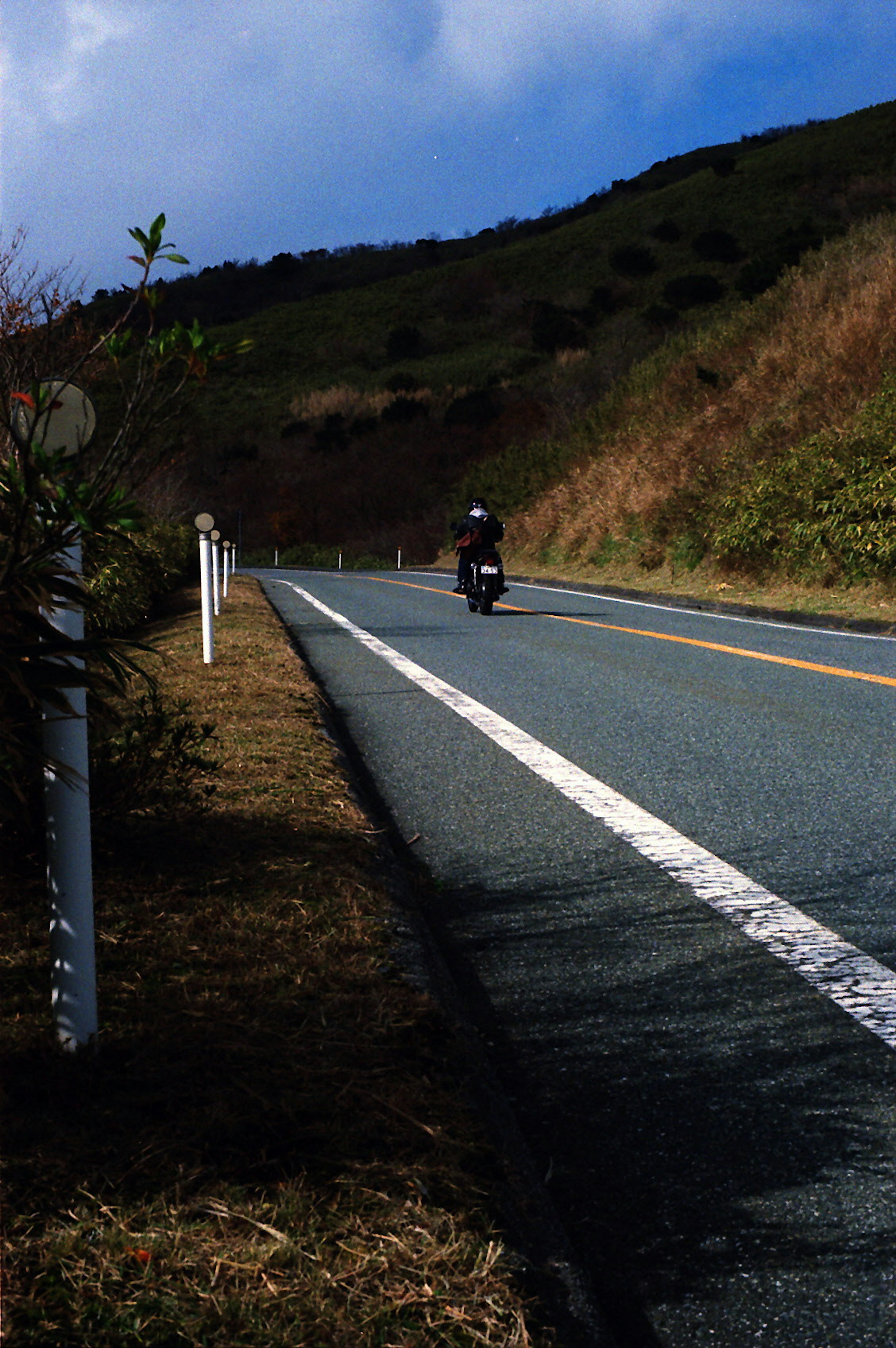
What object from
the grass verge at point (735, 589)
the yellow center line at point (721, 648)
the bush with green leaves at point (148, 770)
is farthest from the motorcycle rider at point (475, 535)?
the bush with green leaves at point (148, 770)

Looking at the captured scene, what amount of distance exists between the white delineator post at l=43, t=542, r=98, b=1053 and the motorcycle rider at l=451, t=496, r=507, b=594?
14.2 meters

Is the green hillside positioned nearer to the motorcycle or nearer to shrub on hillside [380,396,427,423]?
shrub on hillside [380,396,427,423]

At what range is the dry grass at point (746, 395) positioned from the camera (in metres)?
24.9

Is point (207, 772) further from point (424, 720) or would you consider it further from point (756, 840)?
point (424, 720)

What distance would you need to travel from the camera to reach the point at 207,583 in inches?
379

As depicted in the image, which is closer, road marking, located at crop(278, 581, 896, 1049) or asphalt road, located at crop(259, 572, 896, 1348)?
asphalt road, located at crop(259, 572, 896, 1348)

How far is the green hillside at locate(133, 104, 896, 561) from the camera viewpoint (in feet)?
205

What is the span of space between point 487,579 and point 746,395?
14.6 metres

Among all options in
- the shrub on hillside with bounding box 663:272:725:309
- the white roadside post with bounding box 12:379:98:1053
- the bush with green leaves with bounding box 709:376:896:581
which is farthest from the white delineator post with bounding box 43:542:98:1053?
the shrub on hillside with bounding box 663:272:725:309

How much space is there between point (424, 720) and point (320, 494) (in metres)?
61.2

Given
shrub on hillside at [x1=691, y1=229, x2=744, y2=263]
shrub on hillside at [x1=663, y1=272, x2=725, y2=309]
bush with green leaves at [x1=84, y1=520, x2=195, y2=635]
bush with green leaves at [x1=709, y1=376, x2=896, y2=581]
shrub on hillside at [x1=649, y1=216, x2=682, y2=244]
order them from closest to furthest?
bush with green leaves at [x1=84, y1=520, x2=195, y2=635], bush with green leaves at [x1=709, y1=376, x2=896, y2=581], shrub on hillside at [x1=663, y1=272, x2=725, y2=309], shrub on hillside at [x1=691, y1=229, x2=744, y2=263], shrub on hillside at [x1=649, y1=216, x2=682, y2=244]

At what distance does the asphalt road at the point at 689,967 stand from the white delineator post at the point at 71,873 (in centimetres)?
100

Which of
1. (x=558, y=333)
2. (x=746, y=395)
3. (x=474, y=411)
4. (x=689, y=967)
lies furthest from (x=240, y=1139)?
(x=558, y=333)

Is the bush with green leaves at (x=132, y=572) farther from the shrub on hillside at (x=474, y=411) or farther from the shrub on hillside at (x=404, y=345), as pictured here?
the shrub on hillside at (x=404, y=345)
